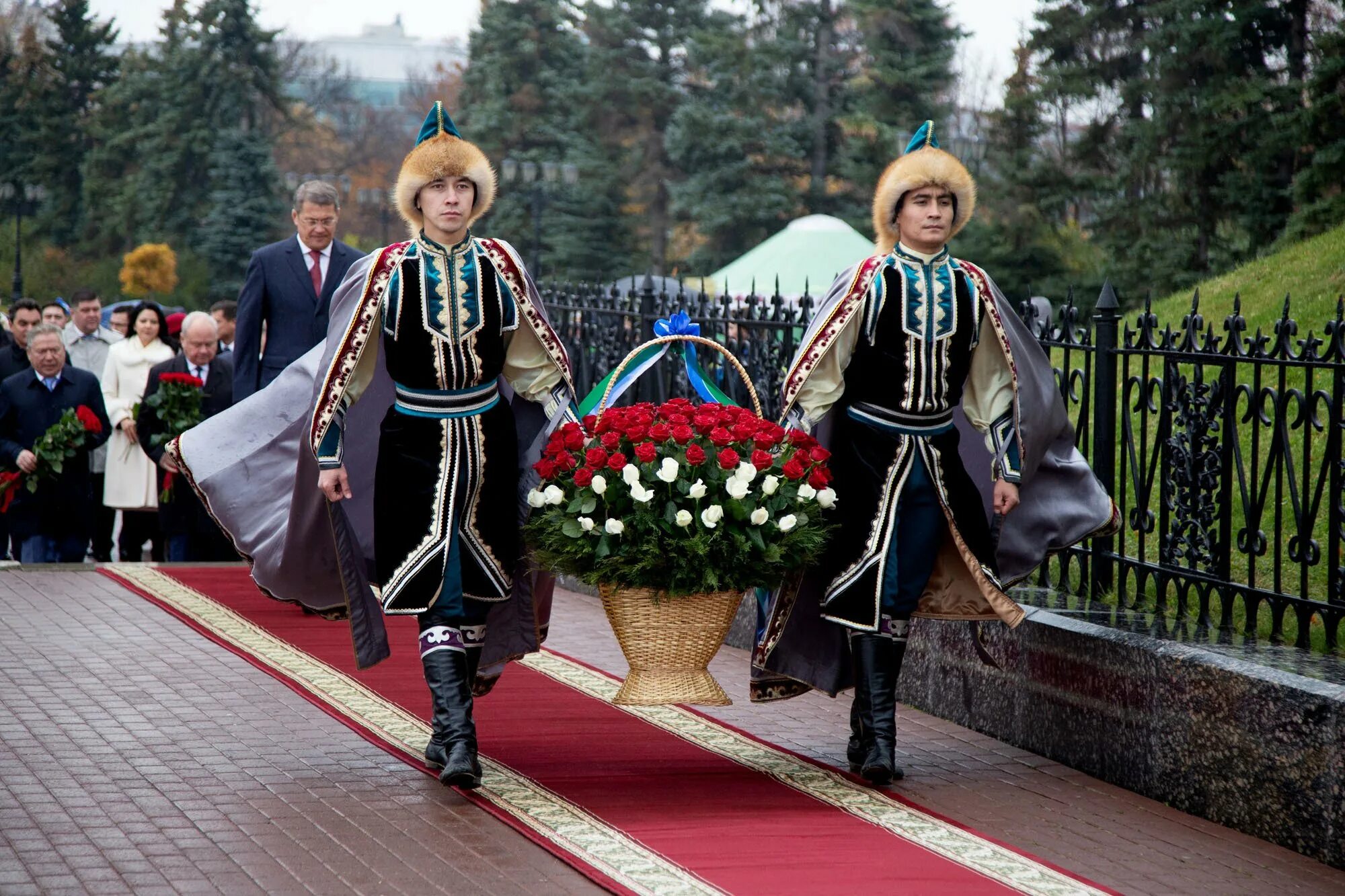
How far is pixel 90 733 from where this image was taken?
6.83 meters

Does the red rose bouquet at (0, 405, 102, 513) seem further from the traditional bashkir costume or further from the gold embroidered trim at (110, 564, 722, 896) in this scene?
the traditional bashkir costume

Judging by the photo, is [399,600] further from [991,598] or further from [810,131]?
[810,131]

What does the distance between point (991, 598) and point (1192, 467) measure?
3.77 feet

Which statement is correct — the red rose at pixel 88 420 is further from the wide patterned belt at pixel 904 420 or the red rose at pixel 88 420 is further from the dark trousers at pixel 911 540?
the dark trousers at pixel 911 540

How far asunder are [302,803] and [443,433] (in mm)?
1270

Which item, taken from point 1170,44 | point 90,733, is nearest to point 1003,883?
point 90,733

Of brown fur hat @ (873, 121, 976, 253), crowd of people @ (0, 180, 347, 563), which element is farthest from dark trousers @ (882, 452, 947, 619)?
crowd of people @ (0, 180, 347, 563)

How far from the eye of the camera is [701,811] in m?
5.75

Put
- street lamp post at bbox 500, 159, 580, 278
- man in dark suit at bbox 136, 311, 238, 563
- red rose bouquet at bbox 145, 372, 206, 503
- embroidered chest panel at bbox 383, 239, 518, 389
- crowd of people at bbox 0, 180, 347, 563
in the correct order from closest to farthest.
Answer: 1. embroidered chest panel at bbox 383, 239, 518, 389
2. red rose bouquet at bbox 145, 372, 206, 503
3. man in dark suit at bbox 136, 311, 238, 563
4. crowd of people at bbox 0, 180, 347, 563
5. street lamp post at bbox 500, 159, 580, 278

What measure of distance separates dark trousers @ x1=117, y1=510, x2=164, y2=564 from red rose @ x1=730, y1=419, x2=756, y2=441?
6.90 meters

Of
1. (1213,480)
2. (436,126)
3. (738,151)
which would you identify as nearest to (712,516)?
(436,126)

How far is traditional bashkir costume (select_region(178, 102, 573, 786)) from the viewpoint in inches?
237

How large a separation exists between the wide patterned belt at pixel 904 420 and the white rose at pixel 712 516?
69 cm

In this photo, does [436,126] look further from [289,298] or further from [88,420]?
[88,420]
